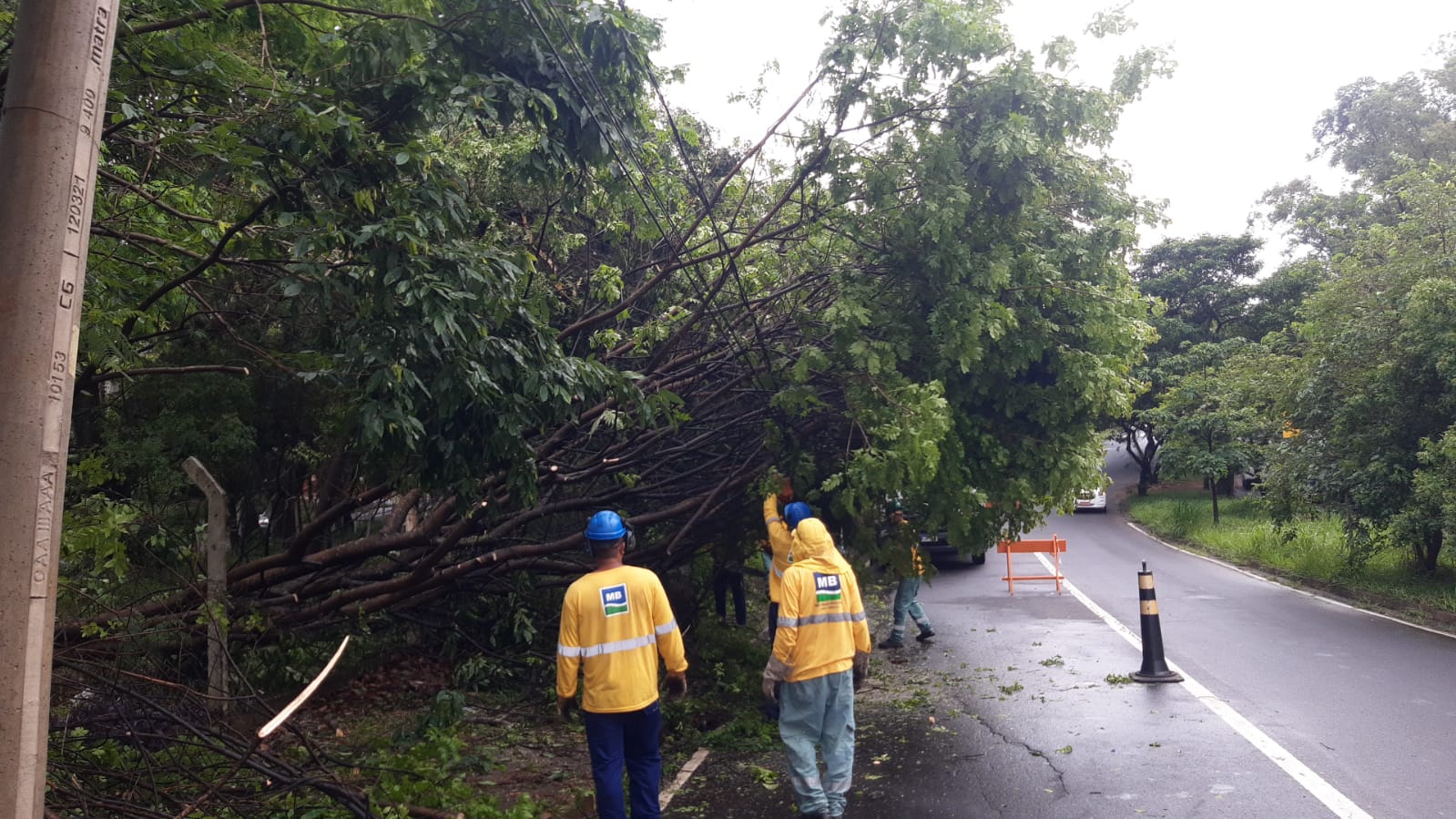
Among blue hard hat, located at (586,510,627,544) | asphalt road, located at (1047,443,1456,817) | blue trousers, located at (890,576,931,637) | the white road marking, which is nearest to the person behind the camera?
blue hard hat, located at (586,510,627,544)

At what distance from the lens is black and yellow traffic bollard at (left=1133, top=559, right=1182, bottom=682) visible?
944 cm

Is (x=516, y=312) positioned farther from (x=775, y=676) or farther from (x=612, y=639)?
(x=775, y=676)

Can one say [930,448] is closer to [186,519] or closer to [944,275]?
[944,275]

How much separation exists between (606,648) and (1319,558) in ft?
57.6

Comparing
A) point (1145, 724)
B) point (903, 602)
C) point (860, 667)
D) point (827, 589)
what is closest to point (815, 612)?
point (827, 589)

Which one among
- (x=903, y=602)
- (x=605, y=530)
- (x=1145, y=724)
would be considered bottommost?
(x=1145, y=724)

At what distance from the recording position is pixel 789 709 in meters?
6.09

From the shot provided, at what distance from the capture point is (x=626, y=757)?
5.63 metres

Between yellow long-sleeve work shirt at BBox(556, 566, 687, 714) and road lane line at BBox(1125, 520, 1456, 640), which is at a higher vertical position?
yellow long-sleeve work shirt at BBox(556, 566, 687, 714)

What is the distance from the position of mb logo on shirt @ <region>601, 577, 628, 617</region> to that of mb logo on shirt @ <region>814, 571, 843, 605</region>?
1256 mm

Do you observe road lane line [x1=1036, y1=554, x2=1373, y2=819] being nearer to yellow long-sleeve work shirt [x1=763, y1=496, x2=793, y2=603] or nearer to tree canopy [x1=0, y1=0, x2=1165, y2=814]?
tree canopy [x1=0, y1=0, x2=1165, y2=814]

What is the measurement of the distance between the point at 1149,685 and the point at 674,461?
4869 millimetres

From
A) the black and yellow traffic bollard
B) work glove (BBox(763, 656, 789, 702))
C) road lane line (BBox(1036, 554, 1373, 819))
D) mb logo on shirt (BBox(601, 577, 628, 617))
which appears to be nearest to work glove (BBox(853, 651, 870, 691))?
work glove (BBox(763, 656, 789, 702))

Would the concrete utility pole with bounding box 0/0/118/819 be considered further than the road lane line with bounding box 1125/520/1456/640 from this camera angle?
No
